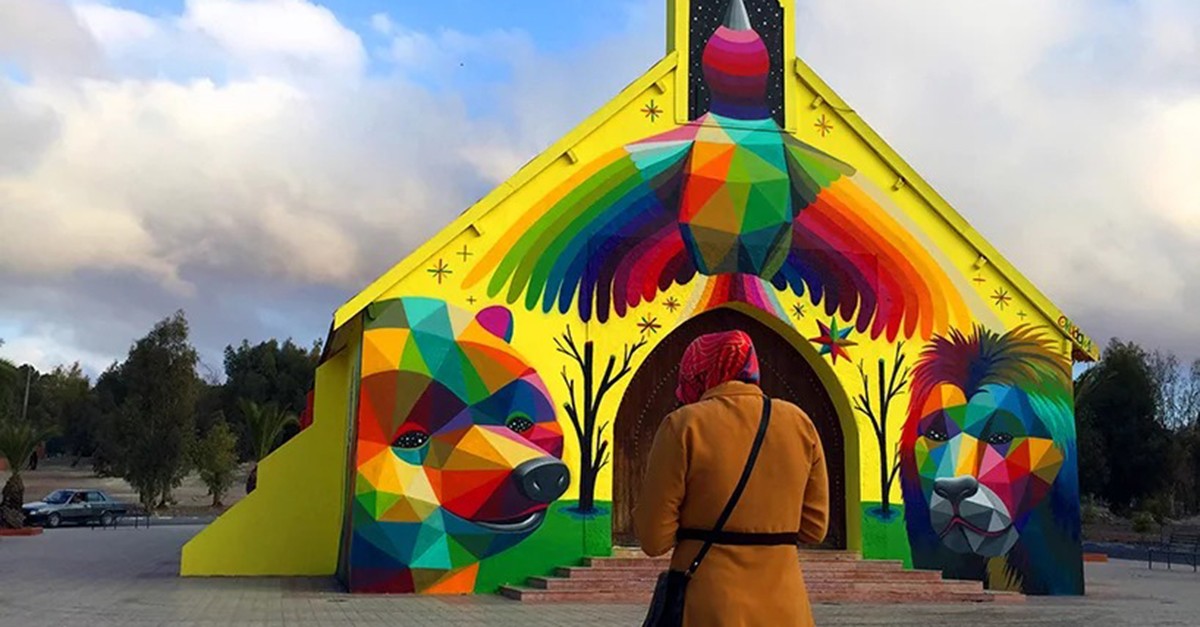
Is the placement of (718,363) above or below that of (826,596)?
above

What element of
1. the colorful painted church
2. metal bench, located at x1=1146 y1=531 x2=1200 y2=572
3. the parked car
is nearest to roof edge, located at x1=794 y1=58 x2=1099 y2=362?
the colorful painted church

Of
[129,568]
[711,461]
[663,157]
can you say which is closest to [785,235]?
[663,157]

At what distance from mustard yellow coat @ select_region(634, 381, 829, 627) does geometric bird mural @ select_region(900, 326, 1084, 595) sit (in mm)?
12927

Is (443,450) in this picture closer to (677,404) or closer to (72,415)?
(677,404)

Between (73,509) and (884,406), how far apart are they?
26999 millimetres

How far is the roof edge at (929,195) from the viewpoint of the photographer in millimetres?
17094

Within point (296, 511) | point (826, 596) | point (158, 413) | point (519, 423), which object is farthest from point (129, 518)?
point (826, 596)

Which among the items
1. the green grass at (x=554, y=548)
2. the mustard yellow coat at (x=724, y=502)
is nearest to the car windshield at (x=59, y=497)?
the green grass at (x=554, y=548)

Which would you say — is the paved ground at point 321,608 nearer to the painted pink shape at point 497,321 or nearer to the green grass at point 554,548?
the green grass at point 554,548

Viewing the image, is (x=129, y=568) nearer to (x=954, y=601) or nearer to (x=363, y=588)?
(x=363, y=588)

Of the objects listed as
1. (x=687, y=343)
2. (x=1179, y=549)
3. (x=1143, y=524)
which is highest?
(x=687, y=343)

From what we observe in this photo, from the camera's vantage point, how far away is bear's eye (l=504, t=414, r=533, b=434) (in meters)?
15.4

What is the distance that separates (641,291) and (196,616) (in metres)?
7.22

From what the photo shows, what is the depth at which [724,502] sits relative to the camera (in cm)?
412
